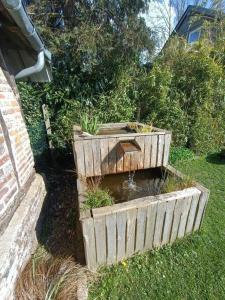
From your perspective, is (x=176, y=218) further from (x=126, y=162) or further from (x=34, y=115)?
(x=34, y=115)

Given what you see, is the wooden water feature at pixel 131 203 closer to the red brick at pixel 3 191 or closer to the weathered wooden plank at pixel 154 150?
the weathered wooden plank at pixel 154 150

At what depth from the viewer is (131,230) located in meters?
2.29

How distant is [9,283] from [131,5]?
4869 mm

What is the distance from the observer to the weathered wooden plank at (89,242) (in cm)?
204

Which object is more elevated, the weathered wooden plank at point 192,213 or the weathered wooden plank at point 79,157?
the weathered wooden plank at point 79,157

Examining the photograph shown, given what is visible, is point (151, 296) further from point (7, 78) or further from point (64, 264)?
point (7, 78)

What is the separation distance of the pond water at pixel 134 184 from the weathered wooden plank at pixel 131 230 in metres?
0.73

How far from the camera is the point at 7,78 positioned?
2564 millimetres

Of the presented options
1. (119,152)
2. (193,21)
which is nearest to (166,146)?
(119,152)

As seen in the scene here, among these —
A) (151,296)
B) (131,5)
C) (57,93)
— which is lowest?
(151,296)

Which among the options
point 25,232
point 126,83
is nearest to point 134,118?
point 126,83

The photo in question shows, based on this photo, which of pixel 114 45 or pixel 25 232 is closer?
pixel 25 232

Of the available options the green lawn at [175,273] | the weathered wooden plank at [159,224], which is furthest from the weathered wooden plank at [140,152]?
the green lawn at [175,273]

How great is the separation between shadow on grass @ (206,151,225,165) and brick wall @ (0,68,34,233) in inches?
189
